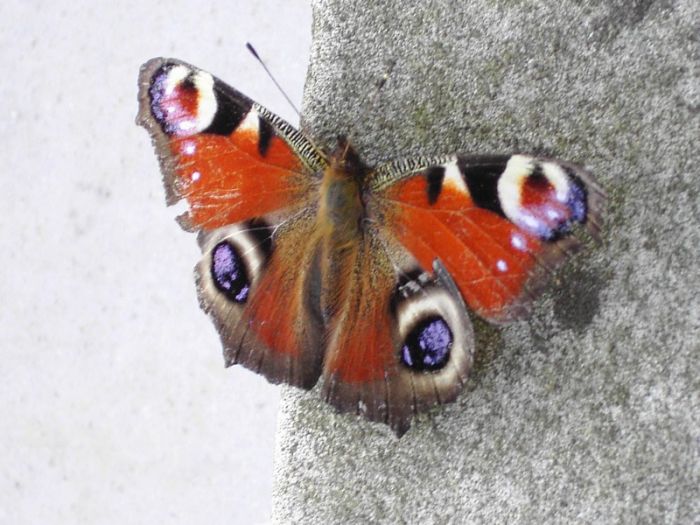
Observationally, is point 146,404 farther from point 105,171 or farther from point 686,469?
point 686,469

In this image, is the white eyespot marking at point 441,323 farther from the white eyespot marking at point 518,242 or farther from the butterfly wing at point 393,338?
the white eyespot marking at point 518,242

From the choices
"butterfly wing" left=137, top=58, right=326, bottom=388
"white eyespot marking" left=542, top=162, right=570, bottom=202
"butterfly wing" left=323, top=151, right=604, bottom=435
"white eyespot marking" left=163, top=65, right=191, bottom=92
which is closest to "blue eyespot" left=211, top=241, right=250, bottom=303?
"butterfly wing" left=137, top=58, right=326, bottom=388

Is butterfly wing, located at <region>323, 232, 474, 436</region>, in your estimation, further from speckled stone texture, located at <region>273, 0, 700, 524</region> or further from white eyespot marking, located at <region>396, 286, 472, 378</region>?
speckled stone texture, located at <region>273, 0, 700, 524</region>

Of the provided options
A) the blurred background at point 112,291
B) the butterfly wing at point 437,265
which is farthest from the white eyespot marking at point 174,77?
the blurred background at point 112,291

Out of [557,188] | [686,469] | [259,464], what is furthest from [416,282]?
[259,464]

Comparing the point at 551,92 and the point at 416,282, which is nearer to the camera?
the point at 416,282

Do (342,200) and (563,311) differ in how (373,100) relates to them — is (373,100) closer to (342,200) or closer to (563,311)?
(342,200)
